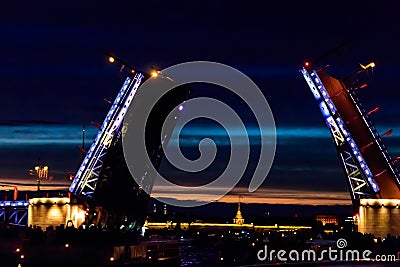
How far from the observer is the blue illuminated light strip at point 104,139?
61.4 metres

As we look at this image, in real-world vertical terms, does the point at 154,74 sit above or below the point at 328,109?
above

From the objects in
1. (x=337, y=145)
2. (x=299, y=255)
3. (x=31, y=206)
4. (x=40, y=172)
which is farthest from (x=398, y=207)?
(x=40, y=172)

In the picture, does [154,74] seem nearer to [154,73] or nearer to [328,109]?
[154,73]

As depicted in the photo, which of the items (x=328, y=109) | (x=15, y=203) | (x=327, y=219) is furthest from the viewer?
(x=327, y=219)

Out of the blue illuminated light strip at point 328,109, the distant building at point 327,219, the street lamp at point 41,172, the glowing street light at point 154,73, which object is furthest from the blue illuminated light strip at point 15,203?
the distant building at point 327,219

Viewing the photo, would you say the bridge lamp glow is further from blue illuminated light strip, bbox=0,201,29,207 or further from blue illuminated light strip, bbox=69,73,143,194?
blue illuminated light strip, bbox=0,201,29,207

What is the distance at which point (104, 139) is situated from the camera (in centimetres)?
6356

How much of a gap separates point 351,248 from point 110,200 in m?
21.9

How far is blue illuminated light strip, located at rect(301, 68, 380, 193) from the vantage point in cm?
5766

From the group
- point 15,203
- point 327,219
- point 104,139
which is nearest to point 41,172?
point 15,203

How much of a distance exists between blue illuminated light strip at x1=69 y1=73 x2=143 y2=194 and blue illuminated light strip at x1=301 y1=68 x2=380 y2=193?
36.3ft

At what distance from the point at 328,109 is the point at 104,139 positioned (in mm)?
15378

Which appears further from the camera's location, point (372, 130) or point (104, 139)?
point (104, 139)

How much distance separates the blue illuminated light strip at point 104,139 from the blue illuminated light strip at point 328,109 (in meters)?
11.1
